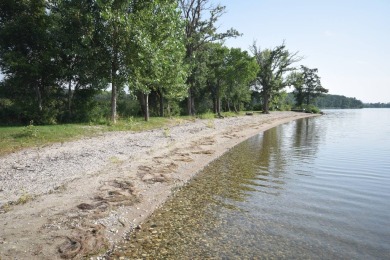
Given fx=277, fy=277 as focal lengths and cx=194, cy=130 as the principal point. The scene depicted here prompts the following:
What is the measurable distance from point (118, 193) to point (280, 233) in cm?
564

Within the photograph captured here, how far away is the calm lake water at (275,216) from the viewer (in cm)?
698

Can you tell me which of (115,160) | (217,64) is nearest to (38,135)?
(115,160)

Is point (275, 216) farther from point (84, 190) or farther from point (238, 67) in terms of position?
point (238, 67)

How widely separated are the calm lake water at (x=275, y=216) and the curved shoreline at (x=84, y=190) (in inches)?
31.2

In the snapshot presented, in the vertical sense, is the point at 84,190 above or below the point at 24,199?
below

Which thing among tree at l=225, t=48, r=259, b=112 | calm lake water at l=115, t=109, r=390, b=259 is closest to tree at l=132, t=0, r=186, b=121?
calm lake water at l=115, t=109, r=390, b=259

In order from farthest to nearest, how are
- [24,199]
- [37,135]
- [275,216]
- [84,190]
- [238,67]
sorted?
[238,67] → [37,135] → [84,190] → [275,216] → [24,199]

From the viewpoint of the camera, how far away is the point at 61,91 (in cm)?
2533

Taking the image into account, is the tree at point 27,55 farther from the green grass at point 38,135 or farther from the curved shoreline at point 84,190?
the curved shoreline at point 84,190

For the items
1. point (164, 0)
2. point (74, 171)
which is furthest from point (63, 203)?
point (164, 0)

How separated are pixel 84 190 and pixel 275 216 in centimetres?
660

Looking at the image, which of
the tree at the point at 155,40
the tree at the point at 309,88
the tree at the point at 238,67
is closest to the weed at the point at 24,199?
the tree at the point at 155,40

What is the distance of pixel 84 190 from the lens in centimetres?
978

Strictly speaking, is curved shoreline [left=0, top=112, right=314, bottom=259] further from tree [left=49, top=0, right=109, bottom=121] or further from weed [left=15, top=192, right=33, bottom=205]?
tree [left=49, top=0, right=109, bottom=121]
